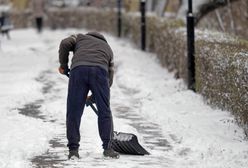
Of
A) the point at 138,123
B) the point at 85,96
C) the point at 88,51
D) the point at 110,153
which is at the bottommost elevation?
the point at 138,123

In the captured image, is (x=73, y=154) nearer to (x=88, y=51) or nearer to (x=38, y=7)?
(x=88, y=51)

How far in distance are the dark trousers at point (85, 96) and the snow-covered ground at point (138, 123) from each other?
0.33 metres

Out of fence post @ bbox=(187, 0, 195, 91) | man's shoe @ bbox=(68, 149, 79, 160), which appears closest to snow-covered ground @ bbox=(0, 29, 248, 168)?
man's shoe @ bbox=(68, 149, 79, 160)

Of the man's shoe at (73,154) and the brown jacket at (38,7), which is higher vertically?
the man's shoe at (73,154)

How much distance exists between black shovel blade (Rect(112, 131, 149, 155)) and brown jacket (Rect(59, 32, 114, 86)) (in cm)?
79

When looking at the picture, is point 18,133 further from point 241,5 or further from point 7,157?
point 241,5

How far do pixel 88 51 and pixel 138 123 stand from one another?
3115 millimetres

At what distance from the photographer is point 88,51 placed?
8727mm

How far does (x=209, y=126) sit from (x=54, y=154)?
281 centimetres

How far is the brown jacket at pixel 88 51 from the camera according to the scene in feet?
28.5

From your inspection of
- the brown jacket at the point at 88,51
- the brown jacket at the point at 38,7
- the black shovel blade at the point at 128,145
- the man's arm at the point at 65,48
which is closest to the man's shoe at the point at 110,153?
the black shovel blade at the point at 128,145

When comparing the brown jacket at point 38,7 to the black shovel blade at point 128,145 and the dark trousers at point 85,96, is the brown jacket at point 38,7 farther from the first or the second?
the dark trousers at point 85,96

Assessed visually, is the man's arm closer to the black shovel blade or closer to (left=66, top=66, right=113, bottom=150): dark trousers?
(left=66, top=66, right=113, bottom=150): dark trousers

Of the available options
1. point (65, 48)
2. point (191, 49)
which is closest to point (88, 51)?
point (65, 48)
